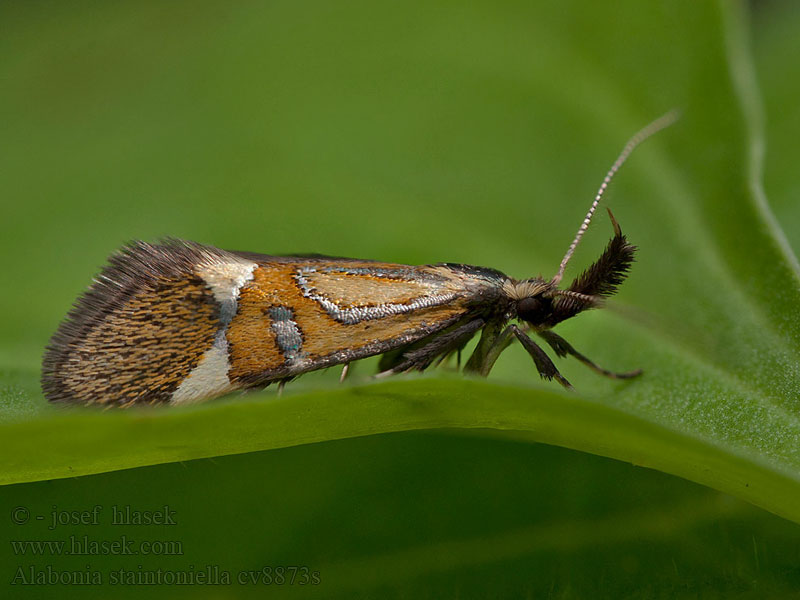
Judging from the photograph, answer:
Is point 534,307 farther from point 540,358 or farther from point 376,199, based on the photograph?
point 376,199

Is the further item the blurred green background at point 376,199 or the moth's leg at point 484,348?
the moth's leg at point 484,348

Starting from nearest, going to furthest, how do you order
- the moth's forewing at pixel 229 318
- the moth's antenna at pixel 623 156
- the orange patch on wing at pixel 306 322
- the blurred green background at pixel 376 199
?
the blurred green background at pixel 376 199, the moth's forewing at pixel 229 318, the orange patch on wing at pixel 306 322, the moth's antenna at pixel 623 156

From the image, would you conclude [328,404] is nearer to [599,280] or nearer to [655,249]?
[599,280]

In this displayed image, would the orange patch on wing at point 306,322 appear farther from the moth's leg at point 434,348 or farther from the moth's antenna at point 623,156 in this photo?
the moth's antenna at point 623,156

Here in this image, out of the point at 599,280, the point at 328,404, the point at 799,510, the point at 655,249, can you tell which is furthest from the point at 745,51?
the point at 328,404

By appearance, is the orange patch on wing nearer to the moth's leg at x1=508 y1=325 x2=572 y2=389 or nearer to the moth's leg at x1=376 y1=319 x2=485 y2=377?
the moth's leg at x1=376 y1=319 x2=485 y2=377

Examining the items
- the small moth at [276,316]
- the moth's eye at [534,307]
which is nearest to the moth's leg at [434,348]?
the small moth at [276,316]

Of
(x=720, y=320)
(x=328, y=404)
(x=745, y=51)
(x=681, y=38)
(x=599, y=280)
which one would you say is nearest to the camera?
(x=328, y=404)

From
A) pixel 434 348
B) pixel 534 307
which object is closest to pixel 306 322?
pixel 434 348
